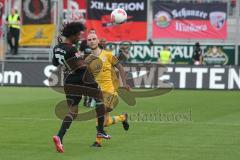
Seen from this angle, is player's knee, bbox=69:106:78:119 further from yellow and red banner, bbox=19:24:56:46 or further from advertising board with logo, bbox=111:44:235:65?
advertising board with logo, bbox=111:44:235:65

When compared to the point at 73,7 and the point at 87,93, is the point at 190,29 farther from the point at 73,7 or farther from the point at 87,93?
the point at 87,93

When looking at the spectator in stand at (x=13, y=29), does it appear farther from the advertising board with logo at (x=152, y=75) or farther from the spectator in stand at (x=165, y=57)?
the spectator in stand at (x=165, y=57)

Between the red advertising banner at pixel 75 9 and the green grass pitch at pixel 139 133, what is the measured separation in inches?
464

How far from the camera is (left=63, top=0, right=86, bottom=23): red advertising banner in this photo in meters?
36.4

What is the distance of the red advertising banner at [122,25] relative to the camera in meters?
37.3

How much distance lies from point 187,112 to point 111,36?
1721 centimetres

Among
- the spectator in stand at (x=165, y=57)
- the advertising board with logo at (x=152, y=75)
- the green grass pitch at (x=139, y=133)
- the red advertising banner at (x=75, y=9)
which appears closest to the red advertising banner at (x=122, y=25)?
the red advertising banner at (x=75, y=9)

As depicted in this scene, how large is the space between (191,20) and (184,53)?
194 cm

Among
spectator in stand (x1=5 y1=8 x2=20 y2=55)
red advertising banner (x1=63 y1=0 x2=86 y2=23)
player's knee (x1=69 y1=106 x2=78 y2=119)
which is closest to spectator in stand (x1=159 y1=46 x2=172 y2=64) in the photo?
red advertising banner (x1=63 y1=0 x2=86 y2=23)

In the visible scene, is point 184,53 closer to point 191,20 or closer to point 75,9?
point 191,20

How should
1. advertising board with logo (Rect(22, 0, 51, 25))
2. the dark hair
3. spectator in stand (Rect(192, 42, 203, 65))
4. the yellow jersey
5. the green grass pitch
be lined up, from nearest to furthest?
the green grass pitch → the dark hair → the yellow jersey → advertising board with logo (Rect(22, 0, 51, 25)) → spectator in stand (Rect(192, 42, 203, 65))

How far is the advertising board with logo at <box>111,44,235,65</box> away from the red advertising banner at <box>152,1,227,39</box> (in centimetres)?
65

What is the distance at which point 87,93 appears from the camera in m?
13.2

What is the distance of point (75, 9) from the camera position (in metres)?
37.0
